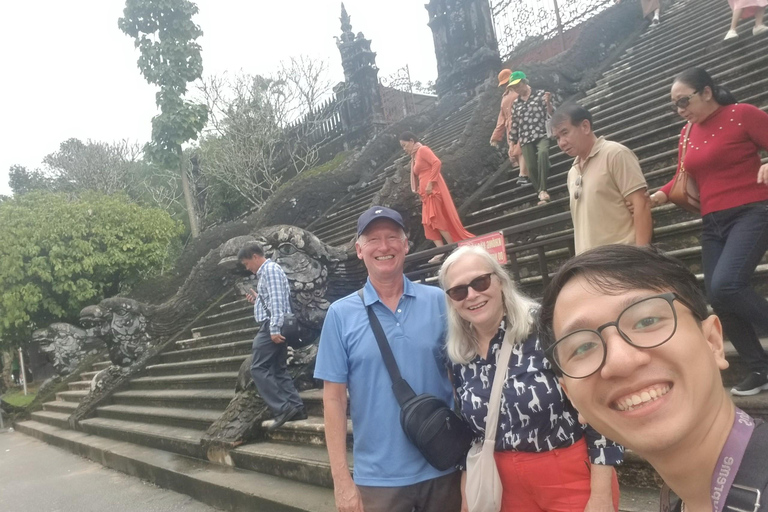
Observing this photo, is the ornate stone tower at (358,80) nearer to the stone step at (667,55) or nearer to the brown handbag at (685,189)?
the stone step at (667,55)

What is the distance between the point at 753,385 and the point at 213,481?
4298mm

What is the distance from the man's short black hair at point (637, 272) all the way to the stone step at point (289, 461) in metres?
3.31

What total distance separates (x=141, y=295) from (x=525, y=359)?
1230cm

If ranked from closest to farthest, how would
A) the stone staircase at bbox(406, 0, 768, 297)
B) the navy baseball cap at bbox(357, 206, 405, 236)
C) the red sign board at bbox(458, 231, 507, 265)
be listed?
the navy baseball cap at bbox(357, 206, 405, 236)
the red sign board at bbox(458, 231, 507, 265)
the stone staircase at bbox(406, 0, 768, 297)

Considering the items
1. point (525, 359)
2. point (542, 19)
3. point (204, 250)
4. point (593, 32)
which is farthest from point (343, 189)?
point (525, 359)

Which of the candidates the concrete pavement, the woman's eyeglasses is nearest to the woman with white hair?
the woman's eyeglasses

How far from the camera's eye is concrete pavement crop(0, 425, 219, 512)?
17.4 ft

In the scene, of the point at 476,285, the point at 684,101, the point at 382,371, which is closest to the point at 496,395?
the point at 476,285

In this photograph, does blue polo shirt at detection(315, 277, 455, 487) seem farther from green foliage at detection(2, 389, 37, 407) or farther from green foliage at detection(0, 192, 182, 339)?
green foliage at detection(2, 389, 37, 407)

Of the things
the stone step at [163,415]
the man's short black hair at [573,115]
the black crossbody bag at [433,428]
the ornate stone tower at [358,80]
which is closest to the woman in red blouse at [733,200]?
the man's short black hair at [573,115]

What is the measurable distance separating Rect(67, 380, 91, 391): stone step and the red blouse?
1283 cm

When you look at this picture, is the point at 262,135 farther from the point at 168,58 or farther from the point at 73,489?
the point at 73,489

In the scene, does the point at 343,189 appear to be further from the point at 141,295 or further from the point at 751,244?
the point at 751,244

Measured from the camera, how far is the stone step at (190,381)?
722 cm
